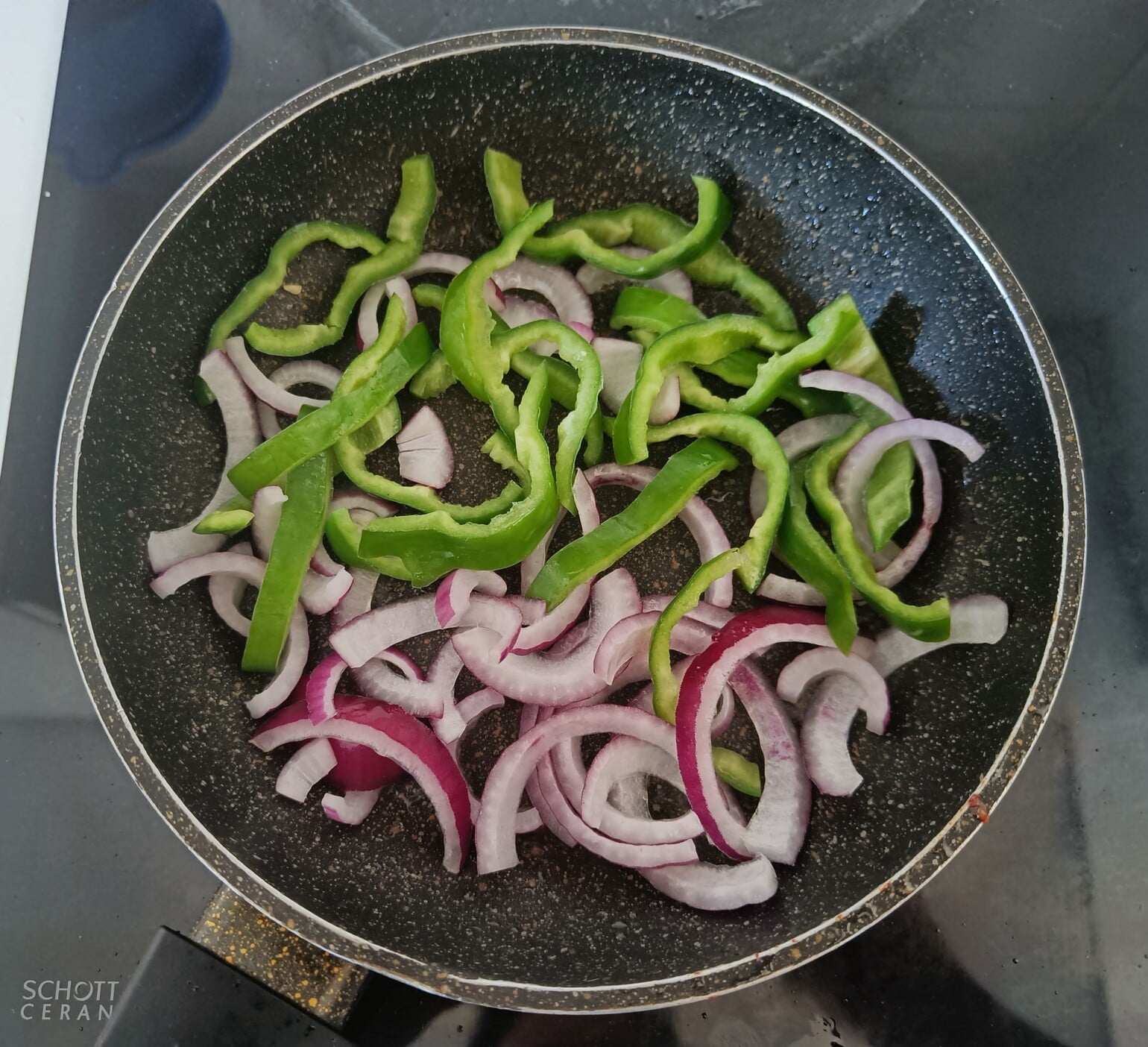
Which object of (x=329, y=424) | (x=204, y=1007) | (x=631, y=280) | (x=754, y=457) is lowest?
(x=204, y=1007)

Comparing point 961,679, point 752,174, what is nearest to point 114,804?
point 961,679

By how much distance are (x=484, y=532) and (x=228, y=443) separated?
456mm

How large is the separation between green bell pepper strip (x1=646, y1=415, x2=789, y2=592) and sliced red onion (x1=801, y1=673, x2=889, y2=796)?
0.19 metres

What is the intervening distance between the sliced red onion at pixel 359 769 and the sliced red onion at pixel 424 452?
1.33 feet

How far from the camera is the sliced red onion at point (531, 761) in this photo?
1.12 m

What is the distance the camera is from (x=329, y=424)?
3.81 ft

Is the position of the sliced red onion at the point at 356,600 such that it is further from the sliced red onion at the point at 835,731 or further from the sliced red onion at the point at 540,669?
the sliced red onion at the point at 835,731

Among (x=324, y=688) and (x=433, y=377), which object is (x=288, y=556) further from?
(x=433, y=377)

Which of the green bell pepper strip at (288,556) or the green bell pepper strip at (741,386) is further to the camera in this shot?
the green bell pepper strip at (741,386)

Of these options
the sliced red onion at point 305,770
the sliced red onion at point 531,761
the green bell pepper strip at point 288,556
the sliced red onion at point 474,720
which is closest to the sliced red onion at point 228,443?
the green bell pepper strip at point 288,556

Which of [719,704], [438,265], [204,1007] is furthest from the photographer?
[438,265]

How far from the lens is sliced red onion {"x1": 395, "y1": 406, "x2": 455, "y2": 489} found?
1.25 metres

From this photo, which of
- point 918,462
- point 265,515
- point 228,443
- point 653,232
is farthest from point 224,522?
point 918,462

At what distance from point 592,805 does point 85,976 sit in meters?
0.79
